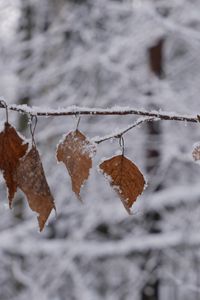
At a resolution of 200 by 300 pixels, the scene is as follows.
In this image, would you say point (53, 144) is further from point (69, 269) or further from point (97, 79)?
point (69, 269)

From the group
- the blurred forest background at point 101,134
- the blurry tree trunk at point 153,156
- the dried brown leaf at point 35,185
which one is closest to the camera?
the dried brown leaf at point 35,185

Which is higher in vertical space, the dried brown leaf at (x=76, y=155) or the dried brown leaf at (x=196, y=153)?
the dried brown leaf at (x=76, y=155)

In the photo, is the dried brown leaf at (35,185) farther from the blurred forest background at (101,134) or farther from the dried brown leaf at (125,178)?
the blurred forest background at (101,134)

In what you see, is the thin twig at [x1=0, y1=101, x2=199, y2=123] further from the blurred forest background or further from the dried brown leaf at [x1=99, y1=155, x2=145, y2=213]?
the blurred forest background

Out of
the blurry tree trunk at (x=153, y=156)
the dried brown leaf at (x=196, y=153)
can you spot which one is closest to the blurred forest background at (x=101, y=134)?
the blurry tree trunk at (x=153, y=156)

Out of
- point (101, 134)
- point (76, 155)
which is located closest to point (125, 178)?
point (76, 155)

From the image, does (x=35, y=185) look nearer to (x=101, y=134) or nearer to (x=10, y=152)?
(x=10, y=152)

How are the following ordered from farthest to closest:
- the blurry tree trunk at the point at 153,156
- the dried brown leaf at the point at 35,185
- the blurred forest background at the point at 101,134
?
the blurry tree trunk at the point at 153,156 → the blurred forest background at the point at 101,134 → the dried brown leaf at the point at 35,185

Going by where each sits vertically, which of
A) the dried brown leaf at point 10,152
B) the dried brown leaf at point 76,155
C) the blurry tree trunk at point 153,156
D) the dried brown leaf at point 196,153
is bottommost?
the blurry tree trunk at point 153,156
